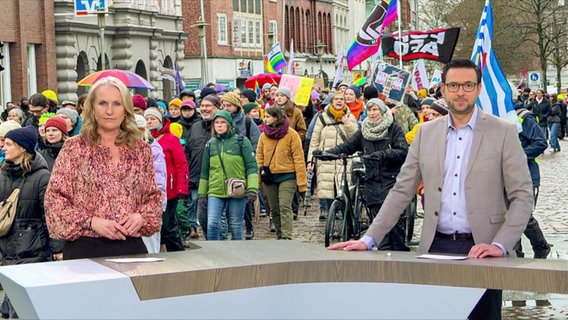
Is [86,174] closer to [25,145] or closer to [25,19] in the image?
[25,145]

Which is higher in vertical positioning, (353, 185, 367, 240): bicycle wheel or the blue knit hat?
the blue knit hat

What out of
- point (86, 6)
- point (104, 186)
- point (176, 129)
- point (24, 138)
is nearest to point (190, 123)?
point (176, 129)

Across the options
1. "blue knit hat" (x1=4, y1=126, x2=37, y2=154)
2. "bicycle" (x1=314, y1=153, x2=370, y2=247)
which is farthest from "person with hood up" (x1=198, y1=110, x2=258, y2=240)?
"blue knit hat" (x1=4, y1=126, x2=37, y2=154)

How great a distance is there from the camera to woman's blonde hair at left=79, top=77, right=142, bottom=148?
6.85 meters

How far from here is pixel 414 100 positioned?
105ft

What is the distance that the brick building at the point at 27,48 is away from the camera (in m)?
39.1

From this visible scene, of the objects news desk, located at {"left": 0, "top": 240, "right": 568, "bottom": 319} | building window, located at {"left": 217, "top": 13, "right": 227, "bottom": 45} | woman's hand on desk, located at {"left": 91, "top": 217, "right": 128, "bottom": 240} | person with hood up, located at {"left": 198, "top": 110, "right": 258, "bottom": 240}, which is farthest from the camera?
building window, located at {"left": 217, "top": 13, "right": 227, "bottom": 45}

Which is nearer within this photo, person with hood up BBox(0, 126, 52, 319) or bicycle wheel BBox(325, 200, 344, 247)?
person with hood up BBox(0, 126, 52, 319)

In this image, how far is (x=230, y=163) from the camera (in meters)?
14.8

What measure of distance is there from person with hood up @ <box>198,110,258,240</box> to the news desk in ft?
26.9

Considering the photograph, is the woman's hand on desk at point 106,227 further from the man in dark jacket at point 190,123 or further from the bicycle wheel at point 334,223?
the man in dark jacket at point 190,123

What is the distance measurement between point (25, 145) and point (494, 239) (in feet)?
16.3

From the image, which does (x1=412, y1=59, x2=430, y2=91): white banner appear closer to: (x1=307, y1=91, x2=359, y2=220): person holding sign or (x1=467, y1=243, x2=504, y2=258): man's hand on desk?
(x1=307, y1=91, x2=359, y2=220): person holding sign

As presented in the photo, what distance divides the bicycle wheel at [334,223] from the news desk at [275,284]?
870cm
